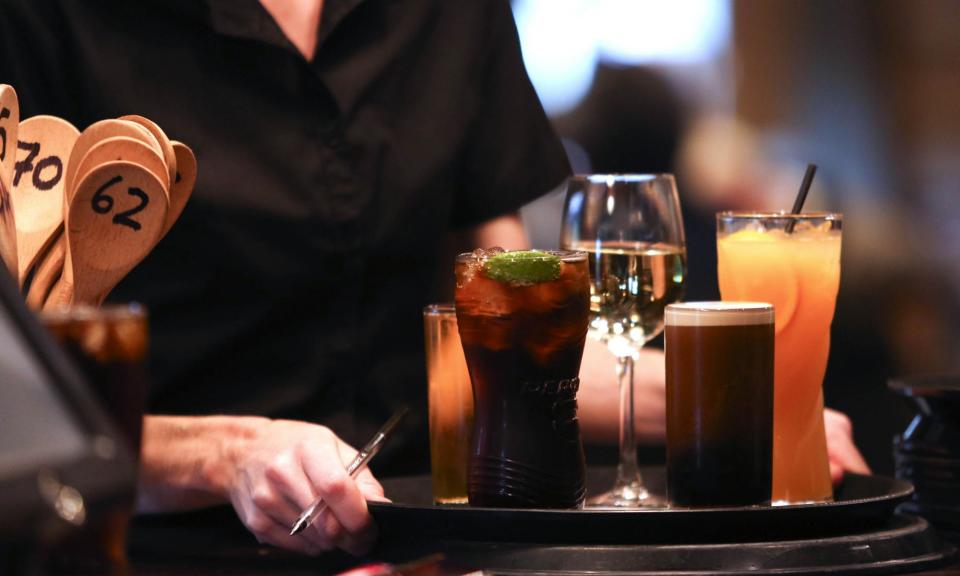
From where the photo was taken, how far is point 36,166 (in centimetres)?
107

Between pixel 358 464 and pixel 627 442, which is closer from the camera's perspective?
pixel 358 464

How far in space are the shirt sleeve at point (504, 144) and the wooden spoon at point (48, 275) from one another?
32.8 inches

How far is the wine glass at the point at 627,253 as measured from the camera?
132 cm

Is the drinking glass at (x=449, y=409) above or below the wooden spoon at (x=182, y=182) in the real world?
below

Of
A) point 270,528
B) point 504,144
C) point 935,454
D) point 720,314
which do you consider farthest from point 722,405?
point 504,144

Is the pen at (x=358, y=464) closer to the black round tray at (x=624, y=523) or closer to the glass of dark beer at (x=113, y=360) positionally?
the black round tray at (x=624, y=523)

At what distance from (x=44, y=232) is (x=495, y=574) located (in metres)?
0.47

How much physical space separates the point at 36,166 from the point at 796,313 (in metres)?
0.72

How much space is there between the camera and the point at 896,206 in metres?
4.67

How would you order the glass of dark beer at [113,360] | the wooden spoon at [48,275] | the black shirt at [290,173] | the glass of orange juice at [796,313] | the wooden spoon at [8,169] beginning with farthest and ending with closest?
the black shirt at [290,173], the glass of orange juice at [796,313], the wooden spoon at [48,275], the wooden spoon at [8,169], the glass of dark beer at [113,360]

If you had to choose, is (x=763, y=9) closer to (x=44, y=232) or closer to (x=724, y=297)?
(x=724, y=297)

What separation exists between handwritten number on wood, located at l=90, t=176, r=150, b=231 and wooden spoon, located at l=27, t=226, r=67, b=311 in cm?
6

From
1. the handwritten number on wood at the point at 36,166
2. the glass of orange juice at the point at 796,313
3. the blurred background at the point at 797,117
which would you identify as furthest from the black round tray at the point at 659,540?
the blurred background at the point at 797,117

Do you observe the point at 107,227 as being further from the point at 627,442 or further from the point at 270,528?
the point at 627,442
